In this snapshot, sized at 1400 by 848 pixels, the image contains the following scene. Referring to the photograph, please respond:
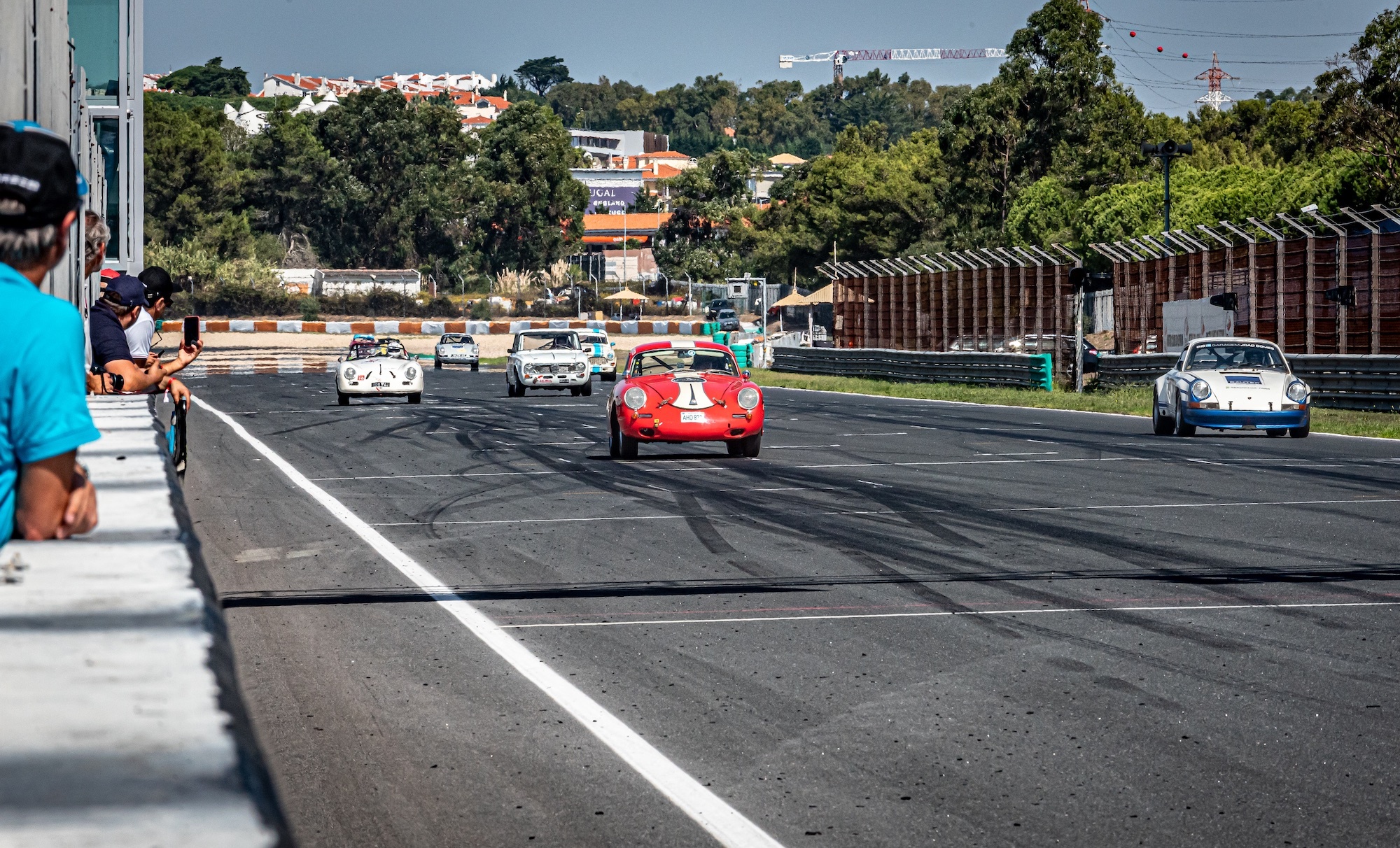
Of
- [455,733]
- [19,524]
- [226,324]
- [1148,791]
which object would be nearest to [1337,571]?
[1148,791]

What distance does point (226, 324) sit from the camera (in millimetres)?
85875

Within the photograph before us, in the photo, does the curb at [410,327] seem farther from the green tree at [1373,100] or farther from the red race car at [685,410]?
the red race car at [685,410]

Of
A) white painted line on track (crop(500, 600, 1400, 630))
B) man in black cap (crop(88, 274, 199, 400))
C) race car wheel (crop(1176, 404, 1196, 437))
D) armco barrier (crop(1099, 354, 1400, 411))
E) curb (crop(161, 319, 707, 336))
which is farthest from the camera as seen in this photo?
curb (crop(161, 319, 707, 336))

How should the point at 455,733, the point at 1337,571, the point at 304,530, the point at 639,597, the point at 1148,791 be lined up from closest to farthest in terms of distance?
the point at 1148,791 → the point at 455,733 → the point at 639,597 → the point at 1337,571 → the point at 304,530

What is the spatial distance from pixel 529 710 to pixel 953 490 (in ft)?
29.0

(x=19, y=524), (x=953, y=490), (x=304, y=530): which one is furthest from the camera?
(x=953, y=490)

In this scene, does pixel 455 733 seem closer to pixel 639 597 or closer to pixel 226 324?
pixel 639 597

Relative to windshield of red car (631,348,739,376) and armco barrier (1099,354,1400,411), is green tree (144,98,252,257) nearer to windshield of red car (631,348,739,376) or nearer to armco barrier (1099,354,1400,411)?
armco barrier (1099,354,1400,411)

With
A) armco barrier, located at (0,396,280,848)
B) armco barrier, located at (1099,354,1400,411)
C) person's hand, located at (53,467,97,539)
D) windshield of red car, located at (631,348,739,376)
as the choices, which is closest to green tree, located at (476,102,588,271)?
armco barrier, located at (1099,354,1400,411)

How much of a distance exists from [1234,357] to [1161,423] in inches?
50.1

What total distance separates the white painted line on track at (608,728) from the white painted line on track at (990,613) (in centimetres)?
47

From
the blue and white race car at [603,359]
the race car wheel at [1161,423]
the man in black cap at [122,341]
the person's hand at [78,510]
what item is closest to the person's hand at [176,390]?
the man in black cap at [122,341]

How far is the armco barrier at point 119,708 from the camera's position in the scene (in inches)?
84.4

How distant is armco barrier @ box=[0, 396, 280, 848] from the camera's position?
2.14 meters
